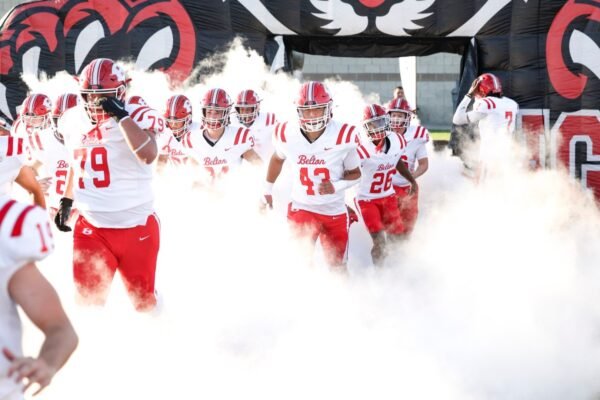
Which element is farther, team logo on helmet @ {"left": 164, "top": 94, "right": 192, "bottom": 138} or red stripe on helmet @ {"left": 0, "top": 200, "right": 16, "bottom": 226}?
team logo on helmet @ {"left": 164, "top": 94, "right": 192, "bottom": 138}

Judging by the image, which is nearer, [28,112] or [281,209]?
[28,112]

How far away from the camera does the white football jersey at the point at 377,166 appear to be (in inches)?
271

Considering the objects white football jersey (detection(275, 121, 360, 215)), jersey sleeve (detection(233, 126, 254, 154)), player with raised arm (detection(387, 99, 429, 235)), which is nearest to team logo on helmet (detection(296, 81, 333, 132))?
white football jersey (detection(275, 121, 360, 215))

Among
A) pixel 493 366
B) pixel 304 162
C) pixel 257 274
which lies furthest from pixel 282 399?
pixel 257 274

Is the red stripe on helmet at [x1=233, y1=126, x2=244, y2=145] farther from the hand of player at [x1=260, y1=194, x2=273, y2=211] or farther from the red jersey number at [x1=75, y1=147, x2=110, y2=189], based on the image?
the red jersey number at [x1=75, y1=147, x2=110, y2=189]

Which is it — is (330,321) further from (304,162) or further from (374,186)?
(374,186)

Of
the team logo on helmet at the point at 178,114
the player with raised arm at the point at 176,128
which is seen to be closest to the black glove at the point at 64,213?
the player with raised arm at the point at 176,128

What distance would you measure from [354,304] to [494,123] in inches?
143

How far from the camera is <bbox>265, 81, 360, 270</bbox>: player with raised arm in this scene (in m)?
5.51

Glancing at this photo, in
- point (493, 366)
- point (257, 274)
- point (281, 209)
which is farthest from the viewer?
point (281, 209)

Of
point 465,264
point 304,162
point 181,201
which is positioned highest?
A: point 304,162

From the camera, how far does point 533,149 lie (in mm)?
9672

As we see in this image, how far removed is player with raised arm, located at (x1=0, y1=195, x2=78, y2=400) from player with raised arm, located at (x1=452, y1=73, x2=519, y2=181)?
711 cm

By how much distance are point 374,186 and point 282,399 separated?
3337 millimetres
